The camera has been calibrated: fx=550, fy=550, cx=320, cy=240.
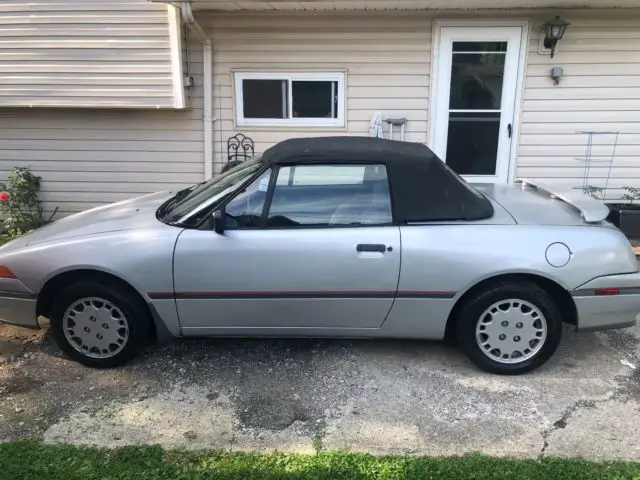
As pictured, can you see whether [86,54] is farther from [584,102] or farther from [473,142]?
[584,102]

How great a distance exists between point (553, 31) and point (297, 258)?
4.45m

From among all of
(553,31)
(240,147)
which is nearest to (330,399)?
(240,147)

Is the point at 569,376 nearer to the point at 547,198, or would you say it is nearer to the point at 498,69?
the point at 547,198

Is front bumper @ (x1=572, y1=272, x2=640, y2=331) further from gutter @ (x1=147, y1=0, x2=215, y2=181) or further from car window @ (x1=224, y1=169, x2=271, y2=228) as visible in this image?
gutter @ (x1=147, y1=0, x2=215, y2=181)

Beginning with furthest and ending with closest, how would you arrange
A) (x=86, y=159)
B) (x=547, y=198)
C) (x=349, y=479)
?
(x=86, y=159)
(x=547, y=198)
(x=349, y=479)

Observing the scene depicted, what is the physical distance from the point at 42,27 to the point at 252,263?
15.8ft

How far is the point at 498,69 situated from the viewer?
21.0 ft

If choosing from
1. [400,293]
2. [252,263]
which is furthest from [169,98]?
[400,293]

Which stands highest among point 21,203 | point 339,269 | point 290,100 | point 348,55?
point 348,55

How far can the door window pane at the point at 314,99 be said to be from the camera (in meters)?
6.60

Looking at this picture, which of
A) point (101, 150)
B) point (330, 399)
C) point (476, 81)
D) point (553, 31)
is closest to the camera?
point (330, 399)

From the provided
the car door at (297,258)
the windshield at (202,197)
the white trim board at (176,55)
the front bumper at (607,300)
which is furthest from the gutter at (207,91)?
the front bumper at (607,300)

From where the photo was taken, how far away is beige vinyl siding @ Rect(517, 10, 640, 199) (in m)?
6.22

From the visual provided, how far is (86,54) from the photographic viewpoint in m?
6.36
